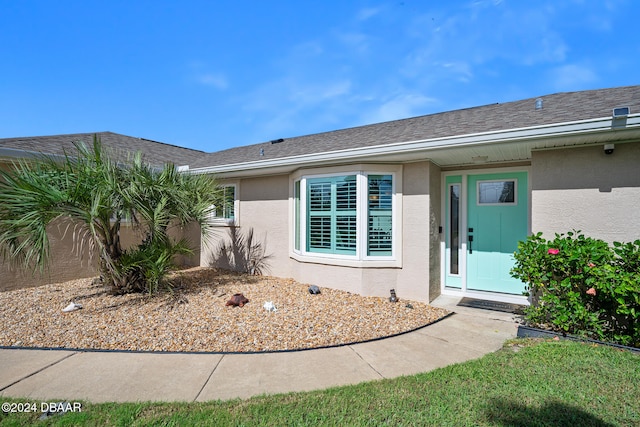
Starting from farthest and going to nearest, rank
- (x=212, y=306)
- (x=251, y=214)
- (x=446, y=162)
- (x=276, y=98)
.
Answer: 1. (x=276, y=98)
2. (x=251, y=214)
3. (x=446, y=162)
4. (x=212, y=306)

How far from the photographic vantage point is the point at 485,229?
639 centimetres

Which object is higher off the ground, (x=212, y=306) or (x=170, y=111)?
(x=170, y=111)

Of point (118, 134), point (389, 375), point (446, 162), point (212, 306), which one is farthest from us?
point (118, 134)

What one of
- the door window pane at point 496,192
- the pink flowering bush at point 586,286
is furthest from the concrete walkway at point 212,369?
Result: the door window pane at point 496,192

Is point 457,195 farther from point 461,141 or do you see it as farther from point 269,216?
point 269,216

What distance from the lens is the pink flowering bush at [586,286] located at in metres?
3.76

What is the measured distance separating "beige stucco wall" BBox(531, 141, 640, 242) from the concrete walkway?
2.27 meters

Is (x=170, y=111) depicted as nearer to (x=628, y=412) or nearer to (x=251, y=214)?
(x=251, y=214)

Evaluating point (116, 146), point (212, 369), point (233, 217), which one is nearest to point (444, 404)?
point (212, 369)

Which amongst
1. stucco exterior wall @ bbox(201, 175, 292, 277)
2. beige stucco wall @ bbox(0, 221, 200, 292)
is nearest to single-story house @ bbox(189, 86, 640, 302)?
stucco exterior wall @ bbox(201, 175, 292, 277)

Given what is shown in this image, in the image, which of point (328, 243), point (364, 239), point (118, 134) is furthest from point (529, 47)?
point (118, 134)

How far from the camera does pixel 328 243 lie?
6914mm

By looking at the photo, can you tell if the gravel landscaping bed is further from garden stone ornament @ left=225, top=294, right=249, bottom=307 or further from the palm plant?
the palm plant

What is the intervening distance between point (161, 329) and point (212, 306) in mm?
1140
